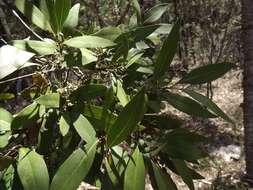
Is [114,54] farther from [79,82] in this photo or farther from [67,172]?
[67,172]

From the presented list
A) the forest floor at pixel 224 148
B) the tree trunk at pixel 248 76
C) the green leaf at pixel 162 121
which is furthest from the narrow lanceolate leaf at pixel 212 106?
the forest floor at pixel 224 148

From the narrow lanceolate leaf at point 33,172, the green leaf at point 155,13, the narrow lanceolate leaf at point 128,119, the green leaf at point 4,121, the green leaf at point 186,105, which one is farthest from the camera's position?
the green leaf at point 155,13

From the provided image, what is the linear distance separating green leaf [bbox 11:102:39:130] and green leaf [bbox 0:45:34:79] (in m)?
0.12

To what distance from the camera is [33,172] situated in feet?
3.80

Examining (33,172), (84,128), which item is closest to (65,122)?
(84,128)

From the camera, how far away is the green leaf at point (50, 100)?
117 cm

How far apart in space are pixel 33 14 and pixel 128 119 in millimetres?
456

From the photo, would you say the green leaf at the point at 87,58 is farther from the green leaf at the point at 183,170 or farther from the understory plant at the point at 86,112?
the green leaf at the point at 183,170

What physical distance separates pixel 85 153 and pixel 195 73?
46cm

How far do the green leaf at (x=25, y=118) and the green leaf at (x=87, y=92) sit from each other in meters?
0.11

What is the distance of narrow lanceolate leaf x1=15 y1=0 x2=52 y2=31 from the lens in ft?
4.17

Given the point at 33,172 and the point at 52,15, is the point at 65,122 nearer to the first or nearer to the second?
the point at 33,172

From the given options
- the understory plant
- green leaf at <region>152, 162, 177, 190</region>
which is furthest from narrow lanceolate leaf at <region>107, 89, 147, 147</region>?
green leaf at <region>152, 162, 177, 190</region>

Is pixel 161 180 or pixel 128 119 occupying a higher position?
pixel 128 119
